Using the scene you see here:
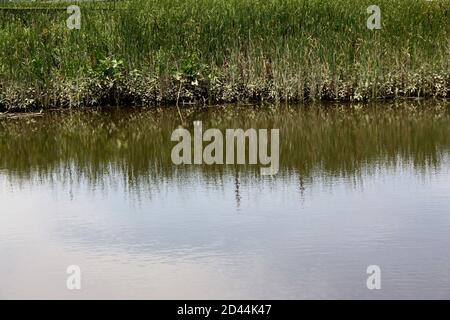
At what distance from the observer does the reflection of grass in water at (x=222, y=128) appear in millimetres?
12180

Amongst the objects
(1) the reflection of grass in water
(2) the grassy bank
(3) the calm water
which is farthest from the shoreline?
(3) the calm water

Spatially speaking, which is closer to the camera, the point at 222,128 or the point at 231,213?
the point at 231,213

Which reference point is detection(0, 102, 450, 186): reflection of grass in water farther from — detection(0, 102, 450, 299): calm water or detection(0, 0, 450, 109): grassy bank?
detection(0, 0, 450, 109): grassy bank

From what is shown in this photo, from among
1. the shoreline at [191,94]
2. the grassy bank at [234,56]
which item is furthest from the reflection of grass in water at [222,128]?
the grassy bank at [234,56]

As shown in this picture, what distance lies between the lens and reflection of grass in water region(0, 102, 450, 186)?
12180 millimetres

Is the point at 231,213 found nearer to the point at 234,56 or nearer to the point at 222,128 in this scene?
the point at 222,128

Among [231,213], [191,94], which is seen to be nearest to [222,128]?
[191,94]

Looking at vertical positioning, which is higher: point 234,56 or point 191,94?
point 234,56

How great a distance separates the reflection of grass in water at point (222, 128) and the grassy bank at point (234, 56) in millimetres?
611

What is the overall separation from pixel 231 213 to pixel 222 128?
520 cm

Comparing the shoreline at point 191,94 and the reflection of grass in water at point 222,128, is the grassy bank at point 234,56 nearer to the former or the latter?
the shoreline at point 191,94

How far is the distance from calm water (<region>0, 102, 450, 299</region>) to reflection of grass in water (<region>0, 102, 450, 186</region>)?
0.03 m

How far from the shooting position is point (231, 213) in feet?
32.2

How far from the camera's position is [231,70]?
56.3 ft
